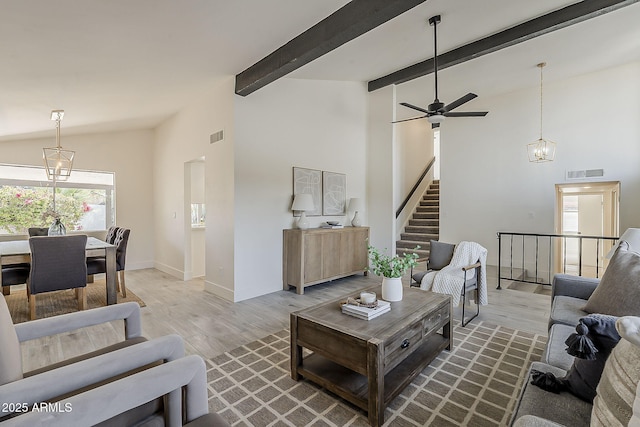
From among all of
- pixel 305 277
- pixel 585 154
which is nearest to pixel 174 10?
pixel 305 277

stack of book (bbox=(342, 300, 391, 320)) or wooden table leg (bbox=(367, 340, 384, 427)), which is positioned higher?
stack of book (bbox=(342, 300, 391, 320))

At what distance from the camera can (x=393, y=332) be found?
1.87m

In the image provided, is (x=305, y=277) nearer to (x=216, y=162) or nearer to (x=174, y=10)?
(x=216, y=162)

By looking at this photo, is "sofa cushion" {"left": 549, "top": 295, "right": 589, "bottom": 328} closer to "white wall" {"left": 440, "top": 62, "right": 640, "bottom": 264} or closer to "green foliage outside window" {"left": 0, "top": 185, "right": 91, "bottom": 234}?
"white wall" {"left": 440, "top": 62, "right": 640, "bottom": 264}

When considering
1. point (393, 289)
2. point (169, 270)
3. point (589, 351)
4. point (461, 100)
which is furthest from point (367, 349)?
point (169, 270)

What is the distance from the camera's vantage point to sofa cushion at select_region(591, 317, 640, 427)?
84 cm

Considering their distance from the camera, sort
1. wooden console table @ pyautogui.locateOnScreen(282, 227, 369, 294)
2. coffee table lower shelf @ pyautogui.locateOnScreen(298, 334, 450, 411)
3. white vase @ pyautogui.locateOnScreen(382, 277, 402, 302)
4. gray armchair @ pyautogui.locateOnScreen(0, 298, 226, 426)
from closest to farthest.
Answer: gray armchair @ pyautogui.locateOnScreen(0, 298, 226, 426) → coffee table lower shelf @ pyautogui.locateOnScreen(298, 334, 450, 411) → white vase @ pyautogui.locateOnScreen(382, 277, 402, 302) → wooden console table @ pyautogui.locateOnScreen(282, 227, 369, 294)

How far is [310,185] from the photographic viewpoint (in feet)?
16.2

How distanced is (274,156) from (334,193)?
1.38 meters

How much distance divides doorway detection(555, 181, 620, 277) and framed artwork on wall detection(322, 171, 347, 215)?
427 centimetres

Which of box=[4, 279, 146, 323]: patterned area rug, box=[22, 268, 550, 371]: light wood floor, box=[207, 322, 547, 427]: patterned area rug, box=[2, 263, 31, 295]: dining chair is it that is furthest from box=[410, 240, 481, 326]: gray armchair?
box=[2, 263, 31, 295]: dining chair

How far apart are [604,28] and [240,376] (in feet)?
19.1

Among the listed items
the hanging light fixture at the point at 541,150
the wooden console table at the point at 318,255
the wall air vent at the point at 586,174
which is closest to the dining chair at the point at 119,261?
the wooden console table at the point at 318,255

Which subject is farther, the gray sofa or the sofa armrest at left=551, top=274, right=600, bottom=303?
the sofa armrest at left=551, top=274, right=600, bottom=303
